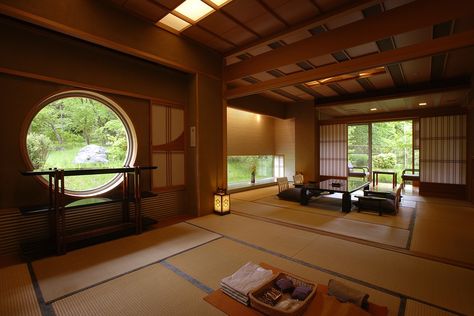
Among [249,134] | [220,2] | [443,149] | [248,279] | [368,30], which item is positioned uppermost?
[220,2]

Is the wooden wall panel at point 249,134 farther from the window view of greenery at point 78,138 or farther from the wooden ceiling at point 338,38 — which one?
the window view of greenery at point 78,138

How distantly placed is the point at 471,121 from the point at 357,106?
101 inches

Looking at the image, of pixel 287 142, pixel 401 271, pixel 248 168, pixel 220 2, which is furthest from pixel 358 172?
pixel 220 2

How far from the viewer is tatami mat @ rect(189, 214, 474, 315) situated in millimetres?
1872

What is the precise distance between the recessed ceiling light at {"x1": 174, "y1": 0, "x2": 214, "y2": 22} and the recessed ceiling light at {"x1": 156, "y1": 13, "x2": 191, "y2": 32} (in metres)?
0.17

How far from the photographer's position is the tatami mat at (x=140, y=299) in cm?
168

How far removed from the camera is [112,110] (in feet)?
11.7

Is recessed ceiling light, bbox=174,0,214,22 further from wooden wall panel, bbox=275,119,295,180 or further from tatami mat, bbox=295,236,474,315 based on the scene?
wooden wall panel, bbox=275,119,295,180

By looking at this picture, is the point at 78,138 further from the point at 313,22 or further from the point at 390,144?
the point at 390,144

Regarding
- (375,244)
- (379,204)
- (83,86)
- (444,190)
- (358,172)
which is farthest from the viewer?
(358,172)

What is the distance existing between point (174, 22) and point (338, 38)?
2449mm

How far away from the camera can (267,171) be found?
859 cm

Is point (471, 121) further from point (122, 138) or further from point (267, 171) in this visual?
point (122, 138)

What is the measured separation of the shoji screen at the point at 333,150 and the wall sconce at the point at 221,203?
16.1 ft
